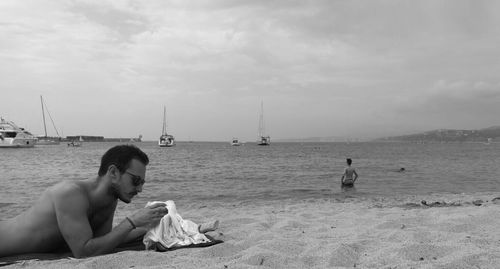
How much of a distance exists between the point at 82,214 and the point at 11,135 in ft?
242

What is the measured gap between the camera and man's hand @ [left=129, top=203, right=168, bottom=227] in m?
3.97

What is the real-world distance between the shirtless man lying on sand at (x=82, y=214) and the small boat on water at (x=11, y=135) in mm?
71881

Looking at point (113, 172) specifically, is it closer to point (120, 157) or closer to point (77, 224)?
point (120, 157)

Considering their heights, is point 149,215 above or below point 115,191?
below

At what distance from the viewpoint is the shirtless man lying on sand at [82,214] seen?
3525mm

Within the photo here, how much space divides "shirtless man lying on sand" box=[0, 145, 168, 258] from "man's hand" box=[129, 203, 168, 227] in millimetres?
14

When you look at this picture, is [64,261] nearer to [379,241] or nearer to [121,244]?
[121,244]

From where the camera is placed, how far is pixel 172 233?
422 cm

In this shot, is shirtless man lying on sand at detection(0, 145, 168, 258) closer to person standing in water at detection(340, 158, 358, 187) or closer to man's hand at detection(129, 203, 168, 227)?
man's hand at detection(129, 203, 168, 227)

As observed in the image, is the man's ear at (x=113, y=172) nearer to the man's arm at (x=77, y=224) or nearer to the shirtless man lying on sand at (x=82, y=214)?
the shirtless man lying on sand at (x=82, y=214)

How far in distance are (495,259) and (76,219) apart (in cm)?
361

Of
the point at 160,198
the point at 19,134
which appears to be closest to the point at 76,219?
the point at 160,198

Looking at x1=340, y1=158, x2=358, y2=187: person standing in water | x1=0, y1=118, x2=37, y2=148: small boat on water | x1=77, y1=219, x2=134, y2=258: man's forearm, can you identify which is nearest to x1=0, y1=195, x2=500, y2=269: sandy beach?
x1=77, y1=219, x2=134, y2=258: man's forearm

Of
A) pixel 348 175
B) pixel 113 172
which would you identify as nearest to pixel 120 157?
pixel 113 172
